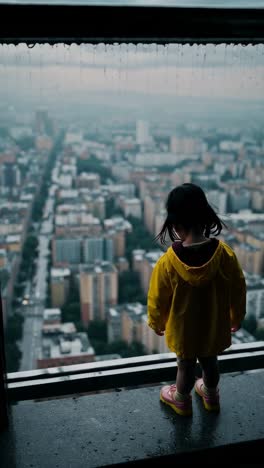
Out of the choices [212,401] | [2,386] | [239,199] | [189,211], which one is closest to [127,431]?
[212,401]

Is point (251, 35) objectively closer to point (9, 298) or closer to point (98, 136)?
point (98, 136)

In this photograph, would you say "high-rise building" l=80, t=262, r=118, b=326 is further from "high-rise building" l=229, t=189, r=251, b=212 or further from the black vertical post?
"high-rise building" l=229, t=189, r=251, b=212

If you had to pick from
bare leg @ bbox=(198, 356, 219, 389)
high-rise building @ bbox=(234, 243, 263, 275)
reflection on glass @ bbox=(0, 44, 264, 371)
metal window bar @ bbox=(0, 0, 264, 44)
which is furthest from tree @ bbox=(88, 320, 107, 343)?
metal window bar @ bbox=(0, 0, 264, 44)

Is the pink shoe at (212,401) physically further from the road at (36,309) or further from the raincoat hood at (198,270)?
the road at (36,309)

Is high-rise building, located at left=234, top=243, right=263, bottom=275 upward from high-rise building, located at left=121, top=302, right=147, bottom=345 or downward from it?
upward

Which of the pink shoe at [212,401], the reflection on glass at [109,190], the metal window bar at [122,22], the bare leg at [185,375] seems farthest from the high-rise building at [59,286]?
the metal window bar at [122,22]

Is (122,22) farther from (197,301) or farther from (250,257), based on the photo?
(250,257)

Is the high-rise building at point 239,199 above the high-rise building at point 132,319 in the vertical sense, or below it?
above

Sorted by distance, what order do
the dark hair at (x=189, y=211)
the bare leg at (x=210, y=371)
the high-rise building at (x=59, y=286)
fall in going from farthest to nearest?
1. the high-rise building at (x=59, y=286)
2. the bare leg at (x=210, y=371)
3. the dark hair at (x=189, y=211)

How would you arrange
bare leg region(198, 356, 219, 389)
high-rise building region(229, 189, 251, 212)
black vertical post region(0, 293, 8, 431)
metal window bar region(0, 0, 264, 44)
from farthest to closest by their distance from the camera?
high-rise building region(229, 189, 251, 212), bare leg region(198, 356, 219, 389), black vertical post region(0, 293, 8, 431), metal window bar region(0, 0, 264, 44)
